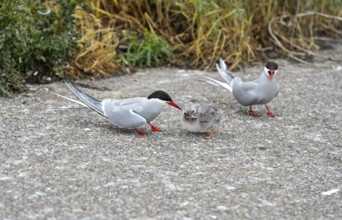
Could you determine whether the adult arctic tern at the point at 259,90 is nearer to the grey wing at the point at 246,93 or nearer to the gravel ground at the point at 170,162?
the grey wing at the point at 246,93

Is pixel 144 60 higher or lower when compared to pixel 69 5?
lower

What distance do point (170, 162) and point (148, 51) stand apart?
2.14 meters

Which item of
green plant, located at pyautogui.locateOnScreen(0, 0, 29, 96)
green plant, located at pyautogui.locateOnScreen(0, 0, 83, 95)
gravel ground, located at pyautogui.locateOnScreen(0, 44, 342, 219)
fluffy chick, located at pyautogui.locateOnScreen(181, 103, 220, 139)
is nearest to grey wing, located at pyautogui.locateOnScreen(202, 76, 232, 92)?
gravel ground, located at pyautogui.locateOnScreen(0, 44, 342, 219)

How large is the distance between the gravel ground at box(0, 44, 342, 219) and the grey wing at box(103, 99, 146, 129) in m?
0.07

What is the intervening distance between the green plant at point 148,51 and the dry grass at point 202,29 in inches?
2.5

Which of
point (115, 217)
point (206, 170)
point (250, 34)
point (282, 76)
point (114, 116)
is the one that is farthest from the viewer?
point (250, 34)

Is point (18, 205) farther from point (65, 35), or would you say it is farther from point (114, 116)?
point (65, 35)

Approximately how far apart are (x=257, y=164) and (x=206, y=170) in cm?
28

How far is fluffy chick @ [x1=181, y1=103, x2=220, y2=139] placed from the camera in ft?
12.4

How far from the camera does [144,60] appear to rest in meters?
5.43

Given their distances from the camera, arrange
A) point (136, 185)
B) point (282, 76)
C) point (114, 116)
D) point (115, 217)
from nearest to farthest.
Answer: point (115, 217), point (136, 185), point (114, 116), point (282, 76)

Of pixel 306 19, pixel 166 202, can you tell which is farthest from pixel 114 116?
pixel 306 19

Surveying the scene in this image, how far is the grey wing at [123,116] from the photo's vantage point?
369 cm

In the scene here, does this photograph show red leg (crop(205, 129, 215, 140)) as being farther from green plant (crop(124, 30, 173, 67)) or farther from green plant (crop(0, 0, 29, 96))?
green plant (crop(124, 30, 173, 67))
